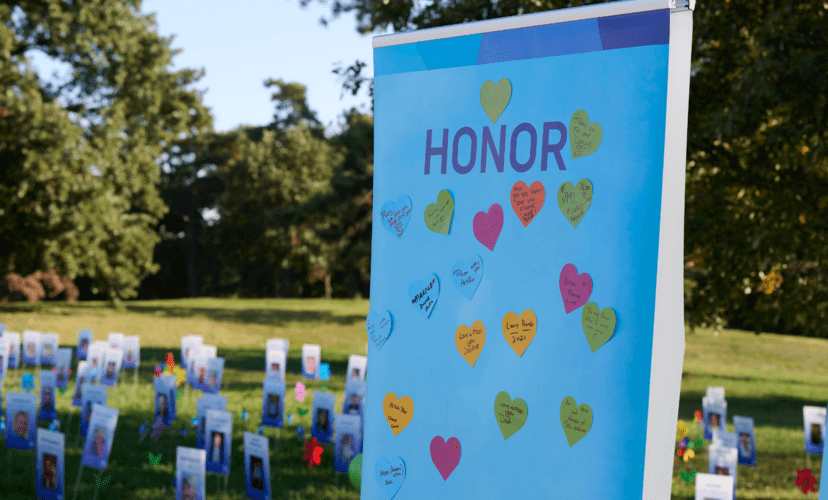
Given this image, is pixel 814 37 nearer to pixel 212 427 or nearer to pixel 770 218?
pixel 770 218

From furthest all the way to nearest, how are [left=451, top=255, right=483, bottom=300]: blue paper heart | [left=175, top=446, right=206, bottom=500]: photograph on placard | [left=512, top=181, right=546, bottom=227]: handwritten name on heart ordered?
1. [left=175, top=446, right=206, bottom=500]: photograph on placard
2. [left=451, top=255, right=483, bottom=300]: blue paper heart
3. [left=512, top=181, right=546, bottom=227]: handwritten name on heart

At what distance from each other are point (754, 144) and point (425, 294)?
18.8ft

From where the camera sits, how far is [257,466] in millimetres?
4484

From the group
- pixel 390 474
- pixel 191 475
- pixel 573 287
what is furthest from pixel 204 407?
pixel 573 287

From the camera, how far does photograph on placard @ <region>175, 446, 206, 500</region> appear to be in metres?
4.11

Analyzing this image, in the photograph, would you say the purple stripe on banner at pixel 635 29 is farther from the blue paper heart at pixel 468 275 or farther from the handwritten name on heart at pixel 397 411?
the handwritten name on heart at pixel 397 411

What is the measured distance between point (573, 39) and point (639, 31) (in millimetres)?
208

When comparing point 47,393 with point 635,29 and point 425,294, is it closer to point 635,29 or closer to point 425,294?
point 425,294

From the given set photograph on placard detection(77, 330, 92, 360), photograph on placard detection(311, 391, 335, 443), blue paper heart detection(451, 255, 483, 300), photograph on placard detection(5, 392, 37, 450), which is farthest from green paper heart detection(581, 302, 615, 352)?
photograph on placard detection(77, 330, 92, 360)

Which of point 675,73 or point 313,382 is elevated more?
point 675,73

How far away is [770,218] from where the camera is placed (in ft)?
19.5

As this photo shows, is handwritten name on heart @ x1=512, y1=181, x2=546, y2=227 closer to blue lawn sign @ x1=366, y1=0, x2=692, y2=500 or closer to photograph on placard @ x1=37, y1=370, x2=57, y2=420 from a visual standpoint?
blue lawn sign @ x1=366, y1=0, x2=692, y2=500

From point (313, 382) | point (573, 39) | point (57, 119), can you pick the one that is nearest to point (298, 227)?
point (57, 119)

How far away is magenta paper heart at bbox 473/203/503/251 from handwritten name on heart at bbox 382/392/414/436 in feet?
2.04
